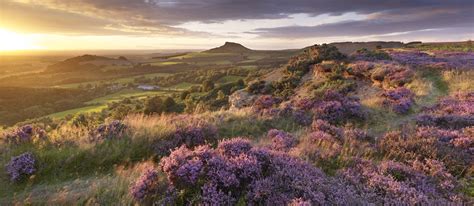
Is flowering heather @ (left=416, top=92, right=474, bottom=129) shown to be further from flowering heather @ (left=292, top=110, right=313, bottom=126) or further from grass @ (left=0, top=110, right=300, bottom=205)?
grass @ (left=0, top=110, right=300, bottom=205)

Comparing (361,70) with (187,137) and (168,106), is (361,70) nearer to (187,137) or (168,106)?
(187,137)

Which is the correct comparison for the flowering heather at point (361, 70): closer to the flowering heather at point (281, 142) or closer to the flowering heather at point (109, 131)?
the flowering heather at point (281, 142)

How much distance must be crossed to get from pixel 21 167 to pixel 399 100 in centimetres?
1620

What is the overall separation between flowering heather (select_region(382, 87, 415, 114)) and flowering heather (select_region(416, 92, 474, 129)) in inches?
35.7

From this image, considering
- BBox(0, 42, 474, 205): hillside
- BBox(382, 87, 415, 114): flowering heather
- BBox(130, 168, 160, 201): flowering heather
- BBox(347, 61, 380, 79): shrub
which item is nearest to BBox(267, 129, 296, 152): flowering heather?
BBox(0, 42, 474, 205): hillside

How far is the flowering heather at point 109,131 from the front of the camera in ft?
29.1

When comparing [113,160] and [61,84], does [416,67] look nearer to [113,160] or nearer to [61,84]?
[113,160]

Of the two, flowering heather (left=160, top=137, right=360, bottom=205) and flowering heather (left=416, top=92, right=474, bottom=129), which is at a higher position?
flowering heather (left=160, top=137, right=360, bottom=205)

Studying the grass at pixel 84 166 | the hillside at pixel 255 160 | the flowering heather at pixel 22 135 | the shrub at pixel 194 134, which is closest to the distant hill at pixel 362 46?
the hillside at pixel 255 160

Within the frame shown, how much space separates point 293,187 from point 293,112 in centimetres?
909

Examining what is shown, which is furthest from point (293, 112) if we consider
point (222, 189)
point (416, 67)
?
point (416, 67)

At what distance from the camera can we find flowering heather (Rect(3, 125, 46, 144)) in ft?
28.4

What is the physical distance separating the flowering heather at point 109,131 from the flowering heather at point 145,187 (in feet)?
13.5

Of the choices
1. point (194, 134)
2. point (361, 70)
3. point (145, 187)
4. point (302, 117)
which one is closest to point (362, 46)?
point (361, 70)
